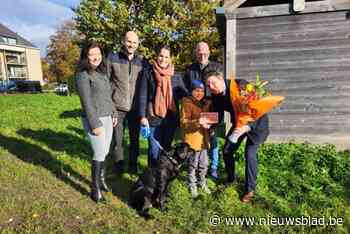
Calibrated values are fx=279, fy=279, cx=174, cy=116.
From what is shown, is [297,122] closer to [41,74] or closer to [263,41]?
[263,41]

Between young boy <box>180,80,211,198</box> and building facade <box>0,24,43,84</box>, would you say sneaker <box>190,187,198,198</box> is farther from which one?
building facade <box>0,24,43,84</box>

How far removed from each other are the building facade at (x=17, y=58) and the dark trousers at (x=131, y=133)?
5628cm

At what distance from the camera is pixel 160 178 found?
326 centimetres

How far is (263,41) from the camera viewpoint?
619cm

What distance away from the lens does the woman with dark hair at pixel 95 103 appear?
3.18 meters

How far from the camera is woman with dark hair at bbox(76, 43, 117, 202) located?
318 centimetres

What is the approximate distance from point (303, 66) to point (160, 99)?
12.9 feet

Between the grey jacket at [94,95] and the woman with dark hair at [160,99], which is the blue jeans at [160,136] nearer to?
the woman with dark hair at [160,99]

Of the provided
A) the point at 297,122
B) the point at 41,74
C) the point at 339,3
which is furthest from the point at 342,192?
the point at 41,74

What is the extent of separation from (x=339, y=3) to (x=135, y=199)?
5.53 m

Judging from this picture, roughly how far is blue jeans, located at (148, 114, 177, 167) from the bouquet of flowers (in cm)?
94

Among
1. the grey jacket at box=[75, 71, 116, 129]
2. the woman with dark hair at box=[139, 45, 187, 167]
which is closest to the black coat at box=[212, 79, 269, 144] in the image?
the woman with dark hair at box=[139, 45, 187, 167]

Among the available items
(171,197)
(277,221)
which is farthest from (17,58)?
(277,221)

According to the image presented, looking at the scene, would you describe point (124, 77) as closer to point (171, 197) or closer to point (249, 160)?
point (171, 197)
